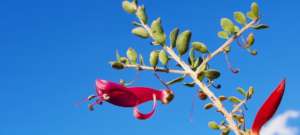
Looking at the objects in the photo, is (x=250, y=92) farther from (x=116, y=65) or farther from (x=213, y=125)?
(x=116, y=65)

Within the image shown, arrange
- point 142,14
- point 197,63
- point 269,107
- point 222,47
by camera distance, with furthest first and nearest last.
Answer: point 142,14 → point 197,63 → point 222,47 → point 269,107

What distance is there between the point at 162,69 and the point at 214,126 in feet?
0.92

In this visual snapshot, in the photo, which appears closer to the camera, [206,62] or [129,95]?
[206,62]

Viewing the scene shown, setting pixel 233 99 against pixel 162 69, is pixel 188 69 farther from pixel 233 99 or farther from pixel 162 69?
pixel 233 99

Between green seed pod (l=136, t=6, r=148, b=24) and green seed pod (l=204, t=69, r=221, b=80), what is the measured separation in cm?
36

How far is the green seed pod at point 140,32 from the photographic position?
1.88m

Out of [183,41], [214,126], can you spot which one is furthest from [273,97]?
[183,41]

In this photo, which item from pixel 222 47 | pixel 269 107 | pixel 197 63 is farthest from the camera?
pixel 197 63

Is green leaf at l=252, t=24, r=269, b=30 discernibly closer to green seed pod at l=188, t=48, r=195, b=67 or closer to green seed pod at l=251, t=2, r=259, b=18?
green seed pod at l=251, t=2, r=259, b=18

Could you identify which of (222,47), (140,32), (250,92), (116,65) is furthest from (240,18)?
(116,65)

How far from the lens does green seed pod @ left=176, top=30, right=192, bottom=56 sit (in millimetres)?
1772

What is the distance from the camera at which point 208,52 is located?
1.80m

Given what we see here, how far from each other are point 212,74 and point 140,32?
0.34 meters

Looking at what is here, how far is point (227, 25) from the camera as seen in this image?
178 centimetres
